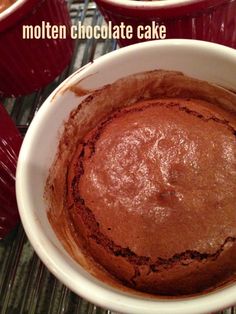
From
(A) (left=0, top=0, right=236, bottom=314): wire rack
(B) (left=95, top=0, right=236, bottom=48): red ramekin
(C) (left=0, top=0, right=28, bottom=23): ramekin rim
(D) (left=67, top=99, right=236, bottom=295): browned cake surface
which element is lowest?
(A) (left=0, top=0, right=236, bottom=314): wire rack

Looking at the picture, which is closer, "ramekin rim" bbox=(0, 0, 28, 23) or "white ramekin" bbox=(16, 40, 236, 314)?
"white ramekin" bbox=(16, 40, 236, 314)

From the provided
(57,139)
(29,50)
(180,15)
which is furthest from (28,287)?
(180,15)

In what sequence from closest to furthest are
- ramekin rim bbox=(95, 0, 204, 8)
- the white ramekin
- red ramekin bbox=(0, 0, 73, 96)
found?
the white ramekin
ramekin rim bbox=(95, 0, 204, 8)
red ramekin bbox=(0, 0, 73, 96)

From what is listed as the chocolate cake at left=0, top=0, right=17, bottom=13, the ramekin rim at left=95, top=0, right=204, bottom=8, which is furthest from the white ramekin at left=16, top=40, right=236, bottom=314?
the chocolate cake at left=0, top=0, right=17, bottom=13

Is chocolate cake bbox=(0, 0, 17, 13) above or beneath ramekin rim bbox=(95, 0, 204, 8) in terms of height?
beneath

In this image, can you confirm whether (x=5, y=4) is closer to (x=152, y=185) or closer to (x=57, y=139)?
(x=57, y=139)

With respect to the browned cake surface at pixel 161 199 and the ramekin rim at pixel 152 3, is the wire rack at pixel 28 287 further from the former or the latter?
the ramekin rim at pixel 152 3

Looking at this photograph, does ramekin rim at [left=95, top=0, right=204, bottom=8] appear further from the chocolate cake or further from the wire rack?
the wire rack

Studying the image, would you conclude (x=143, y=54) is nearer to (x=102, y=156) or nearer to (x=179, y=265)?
(x=102, y=156)

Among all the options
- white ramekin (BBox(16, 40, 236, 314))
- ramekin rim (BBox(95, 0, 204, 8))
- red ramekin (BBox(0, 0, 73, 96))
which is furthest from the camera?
red ramekin (BBox(0, 0, 73, 96))
